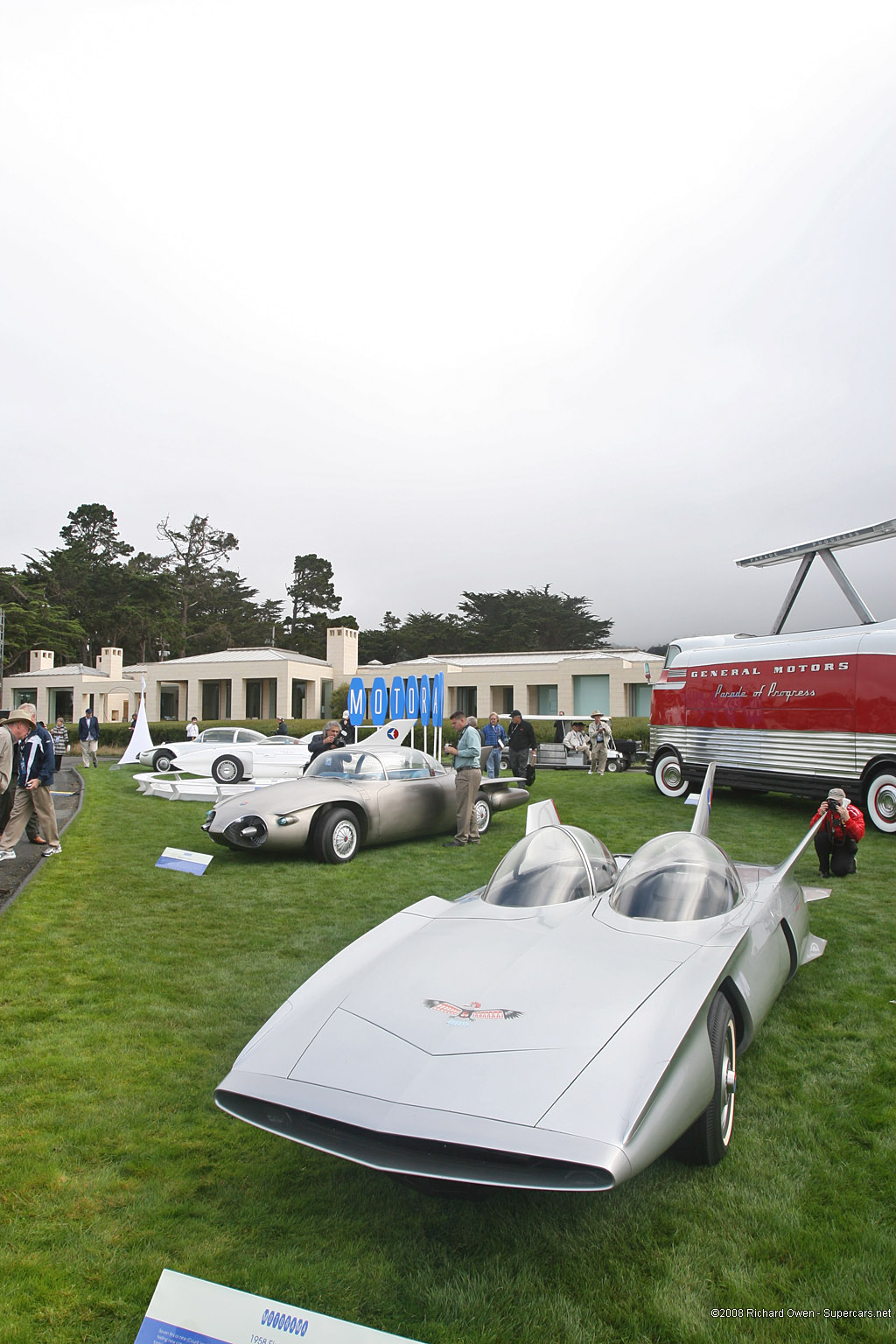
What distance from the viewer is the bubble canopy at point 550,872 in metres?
4.02

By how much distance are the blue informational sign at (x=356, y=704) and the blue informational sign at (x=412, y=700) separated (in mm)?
1146

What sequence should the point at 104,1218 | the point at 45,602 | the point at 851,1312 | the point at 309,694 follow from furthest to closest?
the point at 45,602, the point at 309,694, the point at 104,1218, the point at 851,1312

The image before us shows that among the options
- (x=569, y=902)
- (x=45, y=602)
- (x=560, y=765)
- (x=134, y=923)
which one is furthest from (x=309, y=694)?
(x=569, y=902)

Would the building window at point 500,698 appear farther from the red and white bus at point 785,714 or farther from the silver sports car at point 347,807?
the silver sports car at point 347,807

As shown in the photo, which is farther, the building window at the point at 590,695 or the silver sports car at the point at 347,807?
the building window at the point at 590,695

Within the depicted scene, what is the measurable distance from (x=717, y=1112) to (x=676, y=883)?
1.07 meters

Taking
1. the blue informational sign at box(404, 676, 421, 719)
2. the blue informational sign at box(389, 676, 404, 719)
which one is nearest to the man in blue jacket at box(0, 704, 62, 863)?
the blue informational sign at box(404, 676, 421, 719)

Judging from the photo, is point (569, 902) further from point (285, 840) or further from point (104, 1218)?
point (285, 840)

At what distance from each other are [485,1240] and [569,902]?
5.38 feet

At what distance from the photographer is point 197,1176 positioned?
294 centimetres

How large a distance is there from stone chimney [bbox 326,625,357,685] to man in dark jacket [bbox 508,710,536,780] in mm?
25877

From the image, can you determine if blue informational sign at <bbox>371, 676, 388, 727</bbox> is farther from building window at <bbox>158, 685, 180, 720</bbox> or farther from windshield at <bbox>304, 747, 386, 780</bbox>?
building window at <bbox>158, 685, 180, 720</bbox>

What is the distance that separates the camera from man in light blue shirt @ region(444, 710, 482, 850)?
9758 mm

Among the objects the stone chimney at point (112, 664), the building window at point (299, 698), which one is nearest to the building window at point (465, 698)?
the building window at point (299, 698)
